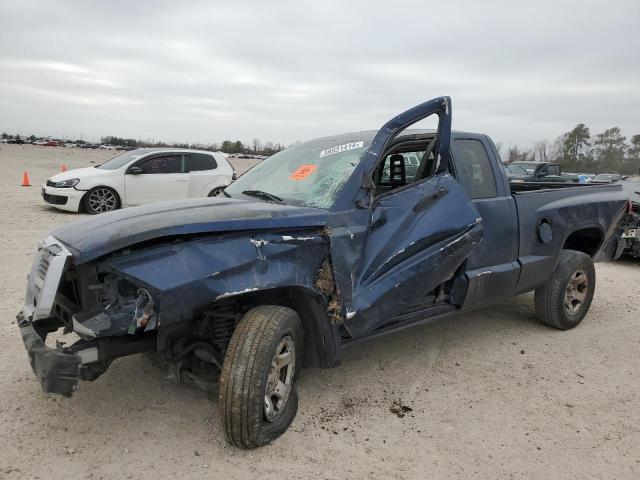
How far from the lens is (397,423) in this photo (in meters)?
3.32

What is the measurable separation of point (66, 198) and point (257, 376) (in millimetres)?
9830

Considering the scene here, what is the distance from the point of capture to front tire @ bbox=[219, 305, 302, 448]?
2.77m

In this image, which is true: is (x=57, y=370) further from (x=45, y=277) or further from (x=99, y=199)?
(x=99, y=199)

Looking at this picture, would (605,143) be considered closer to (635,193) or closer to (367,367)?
(635,193)

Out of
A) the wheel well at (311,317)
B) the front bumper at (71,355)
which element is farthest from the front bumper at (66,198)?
the wheel well at (311,317)

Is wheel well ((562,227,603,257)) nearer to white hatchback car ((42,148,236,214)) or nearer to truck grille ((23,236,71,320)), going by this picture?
truck grille ((23,236,71,320))

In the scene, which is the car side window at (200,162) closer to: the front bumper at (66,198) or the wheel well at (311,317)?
the front bumper at (66,198)

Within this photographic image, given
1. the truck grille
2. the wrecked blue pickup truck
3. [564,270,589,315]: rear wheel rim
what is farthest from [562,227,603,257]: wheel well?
the truck grille

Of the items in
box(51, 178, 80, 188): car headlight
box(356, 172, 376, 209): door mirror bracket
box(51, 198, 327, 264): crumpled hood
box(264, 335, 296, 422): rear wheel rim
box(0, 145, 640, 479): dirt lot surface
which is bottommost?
box(0, 145, 640, 479): dirt lot surface

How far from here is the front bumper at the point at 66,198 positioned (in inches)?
435

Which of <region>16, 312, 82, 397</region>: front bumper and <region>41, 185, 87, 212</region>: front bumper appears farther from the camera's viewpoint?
<region>41, 185, 87, 212</region>: front bumper

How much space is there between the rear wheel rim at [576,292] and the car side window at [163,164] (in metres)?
9.10

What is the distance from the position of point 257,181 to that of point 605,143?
53012 mm

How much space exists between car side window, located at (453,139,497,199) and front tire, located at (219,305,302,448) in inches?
83.3
